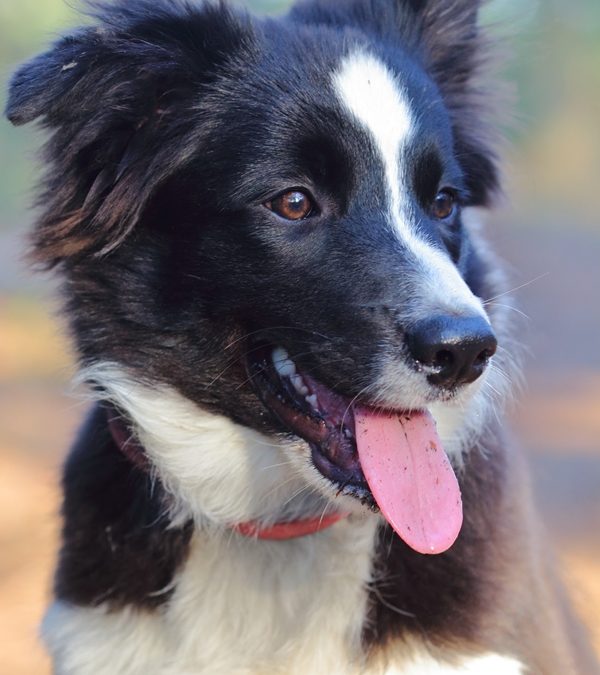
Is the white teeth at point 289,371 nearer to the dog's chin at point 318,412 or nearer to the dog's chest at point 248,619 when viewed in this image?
the dog's chin at point 318,412

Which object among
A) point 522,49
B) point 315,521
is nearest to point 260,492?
point 315,521

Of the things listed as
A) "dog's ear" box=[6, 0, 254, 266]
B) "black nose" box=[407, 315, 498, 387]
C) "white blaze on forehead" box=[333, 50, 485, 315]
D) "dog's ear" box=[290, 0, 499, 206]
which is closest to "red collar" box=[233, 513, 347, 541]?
"black nose" box=[407, 315, 498, 387]

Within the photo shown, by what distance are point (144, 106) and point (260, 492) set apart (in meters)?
1.14

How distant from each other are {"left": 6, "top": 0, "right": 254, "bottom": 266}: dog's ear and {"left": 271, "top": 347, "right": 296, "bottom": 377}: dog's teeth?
0.54m

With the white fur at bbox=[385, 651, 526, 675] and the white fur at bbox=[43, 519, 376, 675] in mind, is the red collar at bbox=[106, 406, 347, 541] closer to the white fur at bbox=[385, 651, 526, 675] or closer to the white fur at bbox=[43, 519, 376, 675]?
the white fur at bbox=[43, 519, 376, 675]

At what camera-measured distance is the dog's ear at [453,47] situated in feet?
11.7

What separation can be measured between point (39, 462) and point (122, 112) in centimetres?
561

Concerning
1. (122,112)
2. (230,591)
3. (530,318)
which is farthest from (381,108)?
(230,591)

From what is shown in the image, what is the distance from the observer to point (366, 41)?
10.7 feet

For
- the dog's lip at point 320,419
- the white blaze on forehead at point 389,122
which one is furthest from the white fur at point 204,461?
the white blaze on forehead at point 389,122

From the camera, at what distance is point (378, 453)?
113 inches

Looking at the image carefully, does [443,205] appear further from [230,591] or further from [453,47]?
[230,591]

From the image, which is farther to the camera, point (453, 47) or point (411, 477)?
point (453, 47)

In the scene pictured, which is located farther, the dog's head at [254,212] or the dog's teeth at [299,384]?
the dog's teeth at [299,384]
